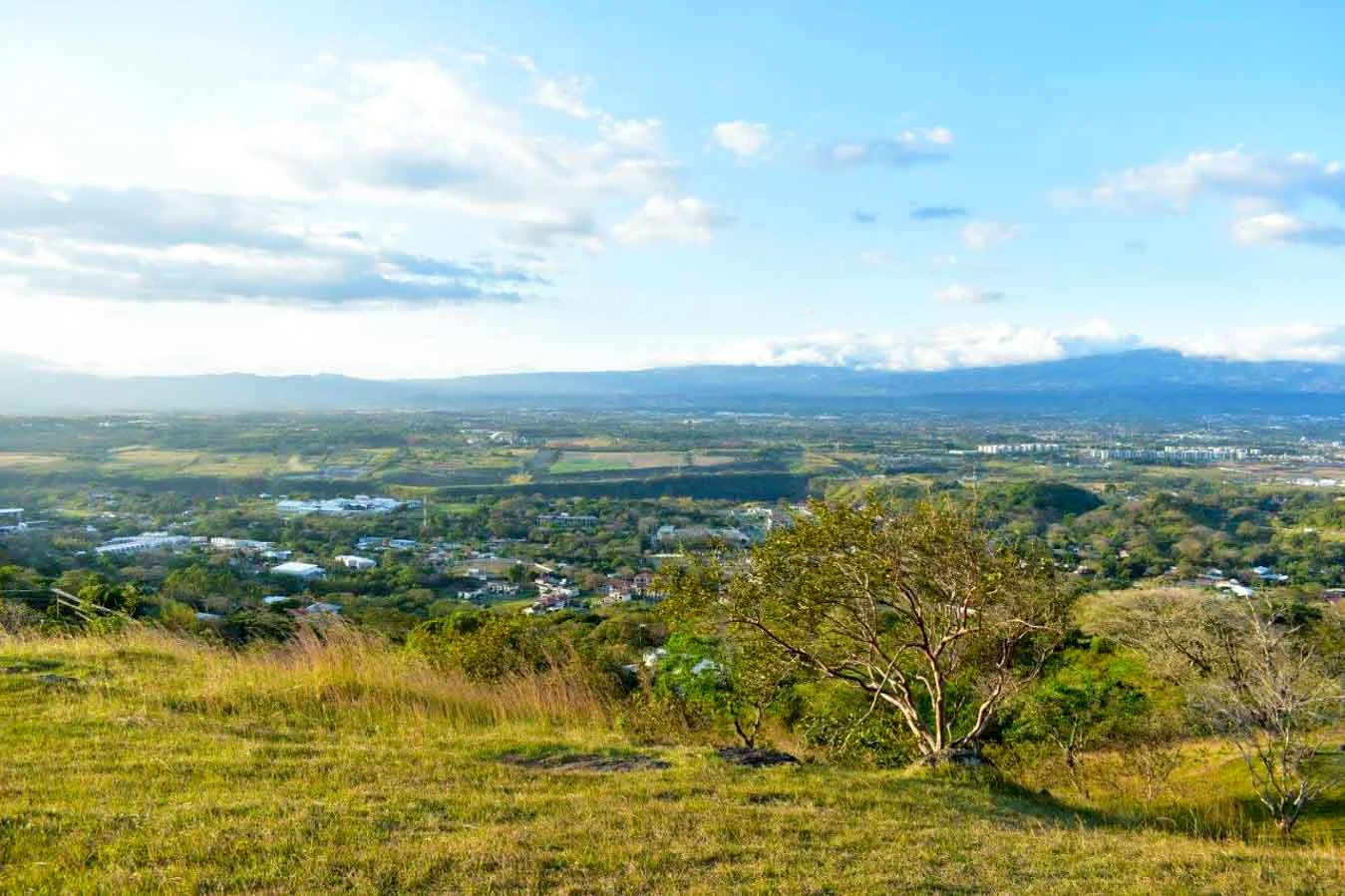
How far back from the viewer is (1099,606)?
17.7m

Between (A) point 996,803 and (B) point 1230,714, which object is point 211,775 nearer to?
(A) point 996,803

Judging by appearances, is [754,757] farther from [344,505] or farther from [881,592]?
[344,505]

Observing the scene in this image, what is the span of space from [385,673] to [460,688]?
0.81 m

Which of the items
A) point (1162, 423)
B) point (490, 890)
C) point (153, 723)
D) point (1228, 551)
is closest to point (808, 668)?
point (490, 890)

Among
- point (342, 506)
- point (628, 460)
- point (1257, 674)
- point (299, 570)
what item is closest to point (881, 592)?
point (1257, 674)

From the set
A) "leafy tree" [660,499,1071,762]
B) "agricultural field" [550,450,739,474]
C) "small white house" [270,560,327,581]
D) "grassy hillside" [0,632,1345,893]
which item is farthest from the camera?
"agricultural field" [550,450,739,474]

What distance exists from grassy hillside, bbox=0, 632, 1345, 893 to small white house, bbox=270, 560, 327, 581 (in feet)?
79.0

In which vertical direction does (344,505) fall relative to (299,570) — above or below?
above

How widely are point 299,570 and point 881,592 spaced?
2821 cm

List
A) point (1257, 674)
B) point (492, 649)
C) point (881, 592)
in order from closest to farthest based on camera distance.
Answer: point (881, 592), point (1257, 674), point (492, 649)

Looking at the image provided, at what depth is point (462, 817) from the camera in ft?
15.9

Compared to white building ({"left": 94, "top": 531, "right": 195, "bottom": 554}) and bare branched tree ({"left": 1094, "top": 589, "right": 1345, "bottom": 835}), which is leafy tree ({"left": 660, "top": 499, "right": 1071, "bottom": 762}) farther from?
white building ({"left": 94, "top": 531, "right": 195, "bottom": 554})

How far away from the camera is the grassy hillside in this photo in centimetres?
402

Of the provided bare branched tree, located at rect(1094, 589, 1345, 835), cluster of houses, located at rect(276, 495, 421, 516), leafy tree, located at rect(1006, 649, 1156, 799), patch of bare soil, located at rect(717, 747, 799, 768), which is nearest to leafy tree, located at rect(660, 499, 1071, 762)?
patch of bare soil, located at rect(717, 747, 799, 768)
